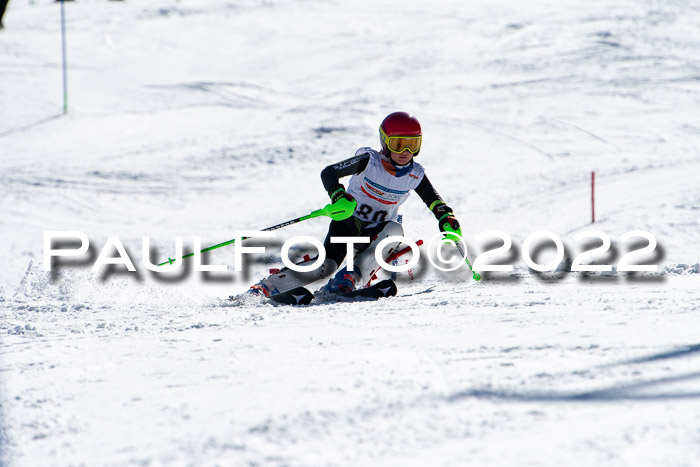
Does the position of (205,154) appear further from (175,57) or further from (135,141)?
(175,57)

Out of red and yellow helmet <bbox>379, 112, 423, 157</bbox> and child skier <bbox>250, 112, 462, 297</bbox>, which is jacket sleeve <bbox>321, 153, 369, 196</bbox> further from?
red and yellow helmet <bbox>379, 112, 423, 157</bbox>

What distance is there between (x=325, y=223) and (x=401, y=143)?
4098 mm

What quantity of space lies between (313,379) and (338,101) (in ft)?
40.8

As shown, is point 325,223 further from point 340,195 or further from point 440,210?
point 340,195

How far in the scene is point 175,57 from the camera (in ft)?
62.6

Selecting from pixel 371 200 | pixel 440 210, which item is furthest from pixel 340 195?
pixel 440 210

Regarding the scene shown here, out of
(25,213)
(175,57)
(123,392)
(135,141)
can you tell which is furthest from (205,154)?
(123,392)

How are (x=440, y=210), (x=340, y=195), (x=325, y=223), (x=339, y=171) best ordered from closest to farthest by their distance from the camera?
1. (x=340, y=195)
2. (x=339, y=171)
3. (x=440, y=210)
4. (x=325, y=223)

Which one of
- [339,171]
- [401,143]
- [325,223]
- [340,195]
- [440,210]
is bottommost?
[325,223]

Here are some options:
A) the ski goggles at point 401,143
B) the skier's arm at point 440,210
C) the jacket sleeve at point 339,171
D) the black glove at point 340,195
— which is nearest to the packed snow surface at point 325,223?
the skier's arm at point 440,210

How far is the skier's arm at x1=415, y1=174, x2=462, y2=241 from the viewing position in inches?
231

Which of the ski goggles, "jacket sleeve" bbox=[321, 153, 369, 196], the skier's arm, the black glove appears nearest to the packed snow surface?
the skier's arm

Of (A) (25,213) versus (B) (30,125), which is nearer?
(A) (25,213)

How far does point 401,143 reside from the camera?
227 inches
